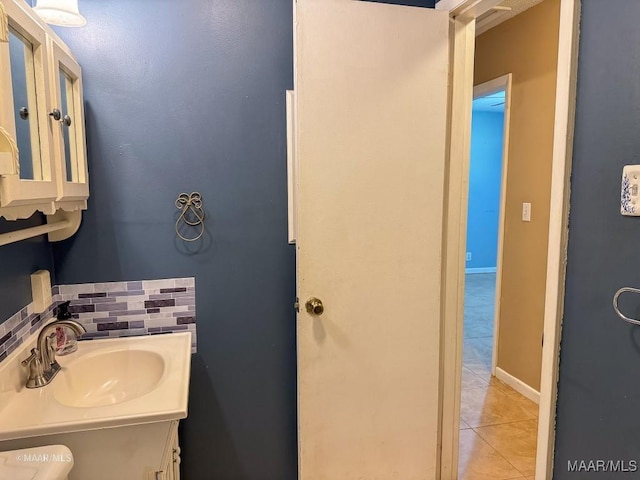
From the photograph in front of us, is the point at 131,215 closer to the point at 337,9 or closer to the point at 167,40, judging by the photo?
the point at 167,40

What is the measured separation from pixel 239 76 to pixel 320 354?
1172 millimetres

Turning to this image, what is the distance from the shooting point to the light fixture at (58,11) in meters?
1.30

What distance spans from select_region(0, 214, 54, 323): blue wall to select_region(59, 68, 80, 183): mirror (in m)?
0.24

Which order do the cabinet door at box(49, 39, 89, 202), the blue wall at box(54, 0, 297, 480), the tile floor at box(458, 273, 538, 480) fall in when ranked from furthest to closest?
the tile floor at box(458, 273, 538, 480) → the blue wall at box(54, 0, 297, 480) → the cabinet door at box(49, 39, 89, 202)

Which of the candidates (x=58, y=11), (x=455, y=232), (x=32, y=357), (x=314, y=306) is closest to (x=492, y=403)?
(x=455, y=232)

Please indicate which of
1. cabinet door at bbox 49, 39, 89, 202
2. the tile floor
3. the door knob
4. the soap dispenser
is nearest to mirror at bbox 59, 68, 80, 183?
cabinet door at bbox 49, 39, 89, 202

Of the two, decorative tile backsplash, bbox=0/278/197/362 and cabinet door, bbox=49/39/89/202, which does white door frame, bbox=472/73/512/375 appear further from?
cabinet door, bbox=49/39/89/202

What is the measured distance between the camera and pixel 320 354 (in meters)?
1.78

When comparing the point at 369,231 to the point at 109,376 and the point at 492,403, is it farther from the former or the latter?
the point at 492,403

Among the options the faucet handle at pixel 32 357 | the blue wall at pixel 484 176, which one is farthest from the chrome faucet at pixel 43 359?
the blue wall at pixel 484 176

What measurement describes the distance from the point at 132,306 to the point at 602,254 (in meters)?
1.64

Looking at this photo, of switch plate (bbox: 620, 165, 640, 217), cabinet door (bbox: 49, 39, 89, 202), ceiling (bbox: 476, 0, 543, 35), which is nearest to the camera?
switch plate (bbox: 620, 165, 640, 217)

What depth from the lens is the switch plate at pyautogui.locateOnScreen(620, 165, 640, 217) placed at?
100 centimetres

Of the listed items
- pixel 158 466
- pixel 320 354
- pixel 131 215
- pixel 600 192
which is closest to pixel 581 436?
pixel 600 192
